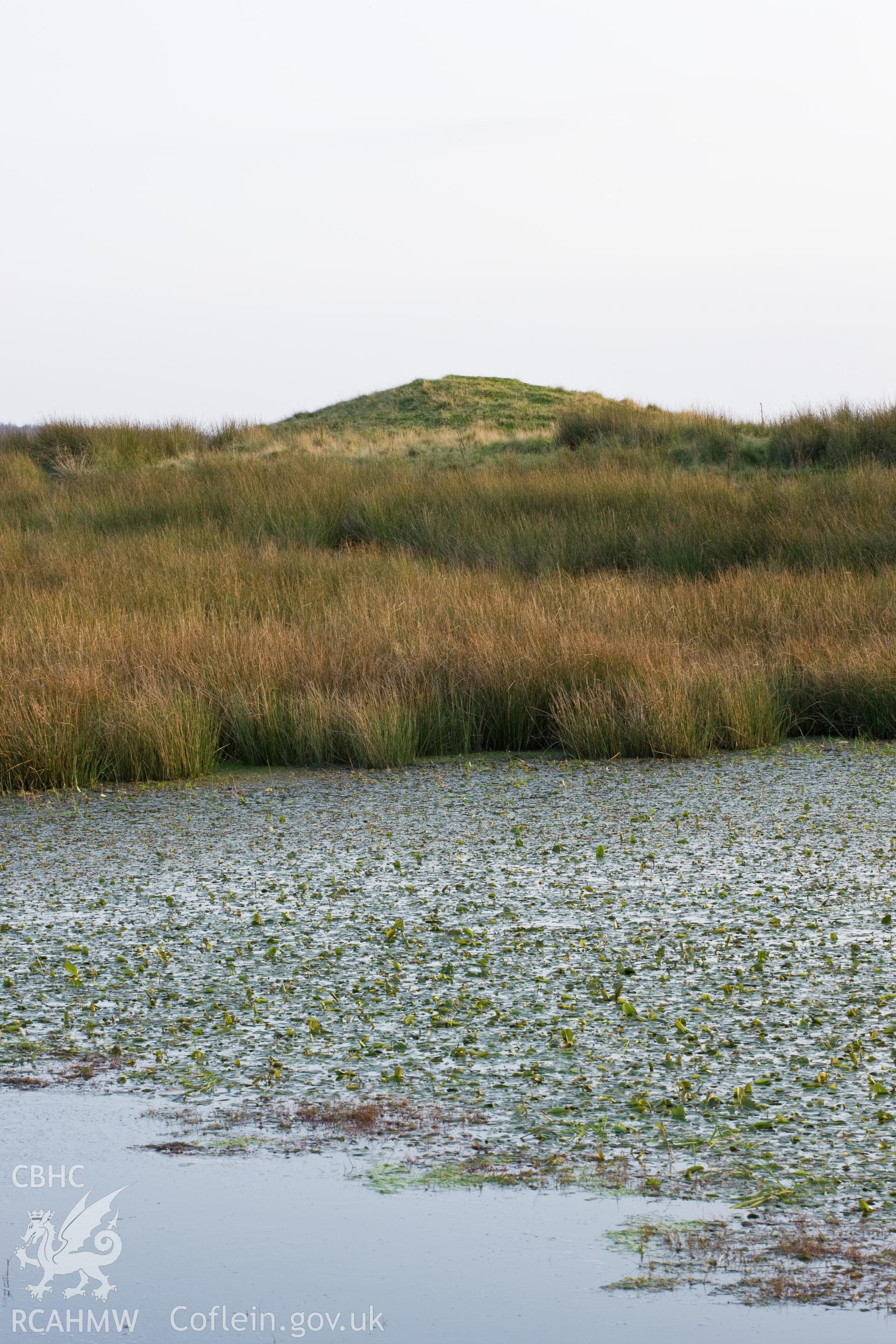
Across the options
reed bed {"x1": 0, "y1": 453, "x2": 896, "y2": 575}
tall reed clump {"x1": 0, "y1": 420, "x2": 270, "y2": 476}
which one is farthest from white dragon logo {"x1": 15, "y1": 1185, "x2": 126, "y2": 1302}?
tall reed clump {"x1": 0, "y1": 420, "x2": 270, "y2": 476}

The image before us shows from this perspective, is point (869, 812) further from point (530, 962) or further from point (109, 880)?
point (109, 880)

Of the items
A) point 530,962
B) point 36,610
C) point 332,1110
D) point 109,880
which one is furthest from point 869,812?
point 36,610

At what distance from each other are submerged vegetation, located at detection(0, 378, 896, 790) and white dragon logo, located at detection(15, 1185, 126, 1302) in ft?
16.2

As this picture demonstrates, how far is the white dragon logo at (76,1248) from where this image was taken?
2.19 m

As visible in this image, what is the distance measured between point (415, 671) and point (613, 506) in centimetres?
Result: 699

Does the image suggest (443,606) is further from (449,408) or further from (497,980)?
(449,408)

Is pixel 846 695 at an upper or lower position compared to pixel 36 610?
lower

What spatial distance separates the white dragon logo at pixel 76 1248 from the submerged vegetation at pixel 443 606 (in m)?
4.93

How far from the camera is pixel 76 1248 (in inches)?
89.7

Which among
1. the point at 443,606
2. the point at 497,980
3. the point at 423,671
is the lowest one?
the point at 497,980

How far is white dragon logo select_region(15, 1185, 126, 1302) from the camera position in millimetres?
2189

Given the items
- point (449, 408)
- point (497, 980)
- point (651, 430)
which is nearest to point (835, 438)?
point (651, 430)

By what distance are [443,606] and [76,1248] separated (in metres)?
7.75

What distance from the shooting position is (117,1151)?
2656 millimetres
